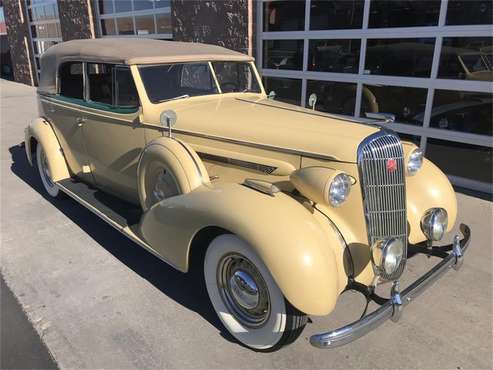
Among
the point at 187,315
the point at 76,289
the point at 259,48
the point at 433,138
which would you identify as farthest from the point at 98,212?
the point at 259,48

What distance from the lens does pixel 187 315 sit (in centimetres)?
276

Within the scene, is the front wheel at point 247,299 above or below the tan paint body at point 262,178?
below

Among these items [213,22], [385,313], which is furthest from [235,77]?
[213,22]

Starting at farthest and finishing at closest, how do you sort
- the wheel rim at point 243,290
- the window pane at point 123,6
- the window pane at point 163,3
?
1. the window pane at point 123,6
2. the window pane at point 163,3
3. the wheel rim at point 243,290

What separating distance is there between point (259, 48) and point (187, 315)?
20.0 feet

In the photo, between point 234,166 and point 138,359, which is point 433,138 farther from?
point 138,359

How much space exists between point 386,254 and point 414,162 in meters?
1.03

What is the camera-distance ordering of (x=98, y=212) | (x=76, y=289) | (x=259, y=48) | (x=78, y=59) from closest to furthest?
(x=76, y=289)
(x=98, y=212)
(x=78, y=59)
(x=259, y=48)

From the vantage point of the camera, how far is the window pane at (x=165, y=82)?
332 centimetres

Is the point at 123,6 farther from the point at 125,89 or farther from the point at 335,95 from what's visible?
the point at 125,89

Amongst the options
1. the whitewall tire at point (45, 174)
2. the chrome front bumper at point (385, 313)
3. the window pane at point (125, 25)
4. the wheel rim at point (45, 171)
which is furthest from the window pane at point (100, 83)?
the window pane at point (125, 25)

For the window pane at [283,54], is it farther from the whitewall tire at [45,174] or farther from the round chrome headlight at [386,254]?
the round chrome headlight at [386,254]

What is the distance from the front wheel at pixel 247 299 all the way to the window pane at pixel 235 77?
1.88 metres

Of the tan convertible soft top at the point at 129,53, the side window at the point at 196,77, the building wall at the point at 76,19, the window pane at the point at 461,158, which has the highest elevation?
the building wall at the point at 76,19
